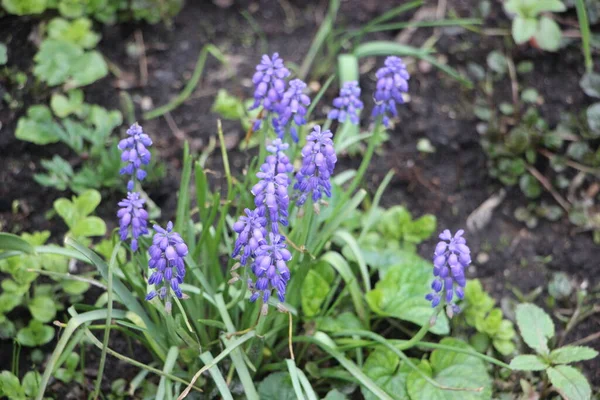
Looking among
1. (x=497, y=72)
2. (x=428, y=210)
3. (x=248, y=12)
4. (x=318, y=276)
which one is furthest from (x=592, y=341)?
(x=248, y=12)

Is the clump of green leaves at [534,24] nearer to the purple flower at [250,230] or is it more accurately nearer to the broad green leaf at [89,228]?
the purple flower at [250,230]

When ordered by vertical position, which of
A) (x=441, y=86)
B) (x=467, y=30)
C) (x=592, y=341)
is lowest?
(x=592, y=341)

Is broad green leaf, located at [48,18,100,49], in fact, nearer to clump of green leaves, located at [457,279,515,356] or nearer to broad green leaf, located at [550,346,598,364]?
clump of green leaves, located at [457,279,515,356]

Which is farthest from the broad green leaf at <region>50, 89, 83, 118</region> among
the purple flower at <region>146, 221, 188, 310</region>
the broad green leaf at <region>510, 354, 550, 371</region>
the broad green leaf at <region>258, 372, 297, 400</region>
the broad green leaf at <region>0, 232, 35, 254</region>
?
the broad green leaf at <region>510, 354, 550, 371</region>

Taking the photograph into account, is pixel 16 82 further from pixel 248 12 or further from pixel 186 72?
pixel 248 12

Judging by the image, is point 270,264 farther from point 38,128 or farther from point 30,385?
point 38,128
